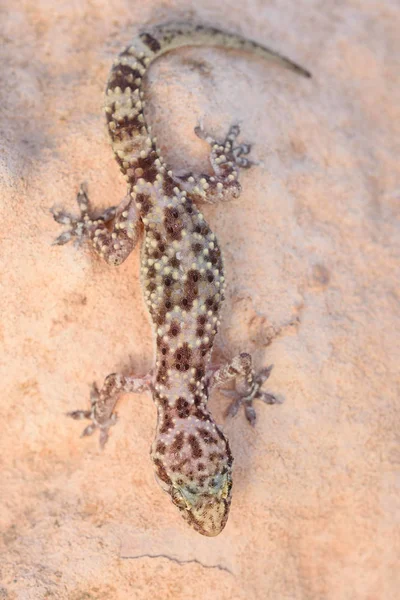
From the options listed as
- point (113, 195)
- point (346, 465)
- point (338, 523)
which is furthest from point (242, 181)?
point (338, 523)

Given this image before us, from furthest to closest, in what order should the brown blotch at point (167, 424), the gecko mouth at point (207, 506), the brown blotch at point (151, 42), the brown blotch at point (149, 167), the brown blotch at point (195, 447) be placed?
the brown blotch at point (151, 42), the brown blotch at point (149, 167), the brown blotch at point (167, 424), the brown blotch at point (195, 447), the gecko mouth at point (207, 506)

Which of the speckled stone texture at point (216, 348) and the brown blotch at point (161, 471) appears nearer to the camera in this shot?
the brown blotch at point (161, 471)

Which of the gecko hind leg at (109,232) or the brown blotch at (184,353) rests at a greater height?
Answer: the gecko hind leg at (109,232)

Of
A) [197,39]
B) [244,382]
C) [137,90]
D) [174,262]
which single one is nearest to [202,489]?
[244,382]

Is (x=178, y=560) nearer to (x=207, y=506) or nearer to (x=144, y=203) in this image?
(x=207, y=506)

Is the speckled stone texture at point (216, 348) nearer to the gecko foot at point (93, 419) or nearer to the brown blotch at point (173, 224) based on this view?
the gecko foot at point (93, 419)

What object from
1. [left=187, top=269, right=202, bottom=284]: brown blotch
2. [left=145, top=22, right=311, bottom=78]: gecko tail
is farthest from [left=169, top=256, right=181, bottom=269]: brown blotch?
[left=145, top=22, right=311, bottom=78]: gecko tail

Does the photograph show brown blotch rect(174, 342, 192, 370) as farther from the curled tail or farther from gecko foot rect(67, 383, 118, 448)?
the curled tail

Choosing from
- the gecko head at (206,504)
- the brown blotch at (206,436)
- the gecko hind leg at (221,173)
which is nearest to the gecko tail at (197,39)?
the gecko hind leg at (221,173)
